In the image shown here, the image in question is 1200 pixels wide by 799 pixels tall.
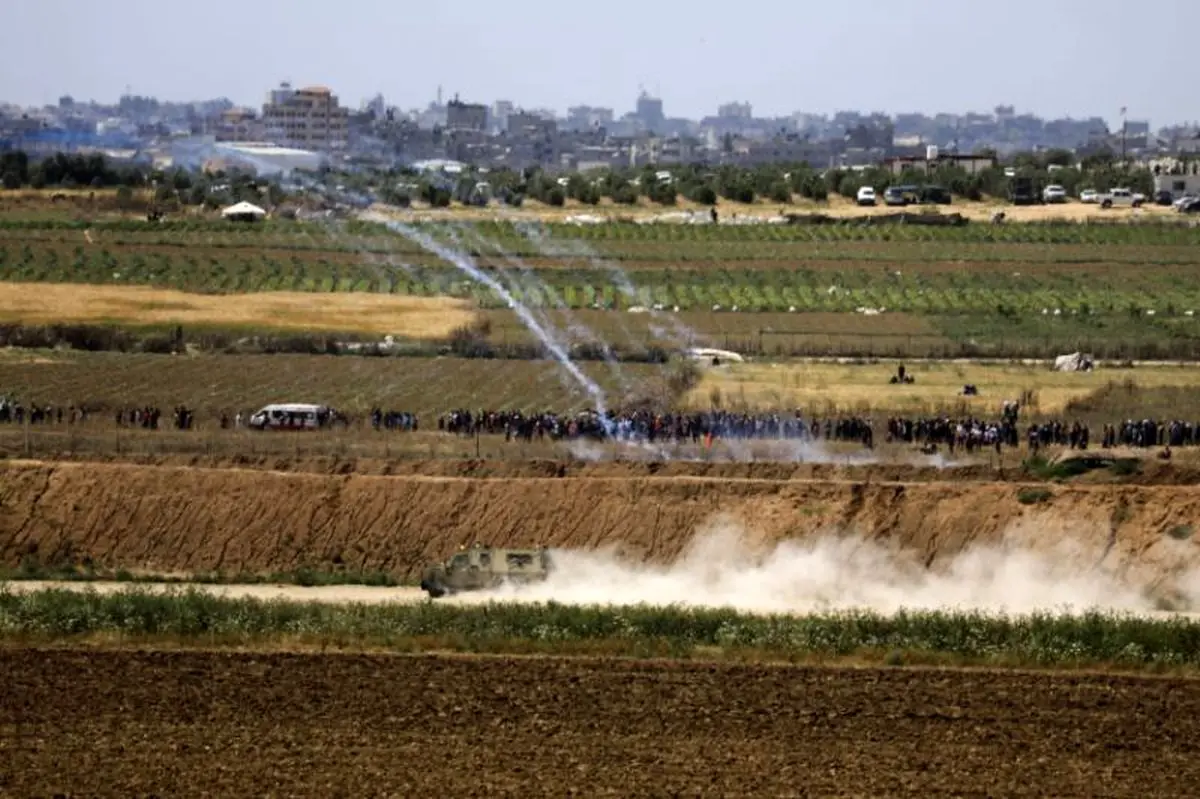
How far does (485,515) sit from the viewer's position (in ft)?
173

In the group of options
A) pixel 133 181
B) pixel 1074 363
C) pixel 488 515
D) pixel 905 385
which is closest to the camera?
pixel 488 515

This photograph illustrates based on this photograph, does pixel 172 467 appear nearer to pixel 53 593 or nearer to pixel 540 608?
pixel 53 593

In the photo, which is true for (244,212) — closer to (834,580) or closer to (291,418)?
(291,418)

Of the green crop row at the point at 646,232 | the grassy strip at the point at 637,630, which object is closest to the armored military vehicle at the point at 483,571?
the grassy strip at the point at 637,630

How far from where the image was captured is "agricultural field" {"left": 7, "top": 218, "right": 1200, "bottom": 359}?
87250 millimetres

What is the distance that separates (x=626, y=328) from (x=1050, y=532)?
3786 cm

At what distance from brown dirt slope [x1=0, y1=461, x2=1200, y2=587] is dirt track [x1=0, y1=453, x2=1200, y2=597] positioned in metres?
0.04

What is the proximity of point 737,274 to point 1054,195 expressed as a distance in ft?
183

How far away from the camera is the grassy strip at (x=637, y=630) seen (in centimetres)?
3944


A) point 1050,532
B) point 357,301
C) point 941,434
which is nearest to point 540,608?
point 1050,532

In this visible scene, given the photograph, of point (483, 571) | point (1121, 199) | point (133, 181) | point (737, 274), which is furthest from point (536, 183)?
point (483, 571)

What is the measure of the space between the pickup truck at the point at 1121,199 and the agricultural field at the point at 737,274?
18.4 metres

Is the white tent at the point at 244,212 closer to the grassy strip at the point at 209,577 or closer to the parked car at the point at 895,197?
the parked car at the point at 895,197

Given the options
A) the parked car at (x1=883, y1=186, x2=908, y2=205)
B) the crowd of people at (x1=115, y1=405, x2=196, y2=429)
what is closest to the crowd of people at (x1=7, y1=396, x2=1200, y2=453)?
the crowd of people at (x1=115, y1=405, x2=196, y2=429)
